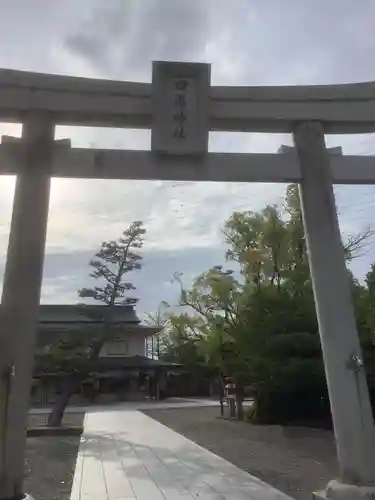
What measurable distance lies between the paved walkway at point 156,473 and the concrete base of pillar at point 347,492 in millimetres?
821

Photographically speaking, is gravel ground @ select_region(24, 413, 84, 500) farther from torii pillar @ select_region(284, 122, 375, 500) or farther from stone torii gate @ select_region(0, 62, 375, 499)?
torii pillar @ select_region(284, 122, 375, 500)

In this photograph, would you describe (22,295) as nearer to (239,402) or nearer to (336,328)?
(336,328)

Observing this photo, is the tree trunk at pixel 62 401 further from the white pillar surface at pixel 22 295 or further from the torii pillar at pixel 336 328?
the torii pillar at pixel 336 328

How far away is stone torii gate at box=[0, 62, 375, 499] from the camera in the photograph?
6406 millimetres

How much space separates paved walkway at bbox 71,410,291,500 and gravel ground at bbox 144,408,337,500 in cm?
37

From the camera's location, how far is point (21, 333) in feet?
20.9

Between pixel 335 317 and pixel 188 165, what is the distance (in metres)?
2.60

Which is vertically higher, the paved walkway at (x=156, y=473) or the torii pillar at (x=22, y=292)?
the torii pillar at (x=22, y=292)

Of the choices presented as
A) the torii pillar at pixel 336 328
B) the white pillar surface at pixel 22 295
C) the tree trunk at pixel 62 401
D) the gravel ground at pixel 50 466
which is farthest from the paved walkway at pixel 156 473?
the tree trunk at pixel 62 401

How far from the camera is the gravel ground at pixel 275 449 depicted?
867 centimetres

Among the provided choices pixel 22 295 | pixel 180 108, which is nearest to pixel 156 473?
pixel 22 295

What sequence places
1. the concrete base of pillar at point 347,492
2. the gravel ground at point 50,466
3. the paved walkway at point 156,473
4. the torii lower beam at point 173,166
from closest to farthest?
the concrete base of pillar at point 347,492, the torii lower beam at point 173,166, the paved walkway at point 156,473, the gravel ground at point 50,466

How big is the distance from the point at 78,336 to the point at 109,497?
1054cm

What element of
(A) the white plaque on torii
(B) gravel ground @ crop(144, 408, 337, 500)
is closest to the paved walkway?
(B) gravel ground @ crop(144, 408, 337, 500)
